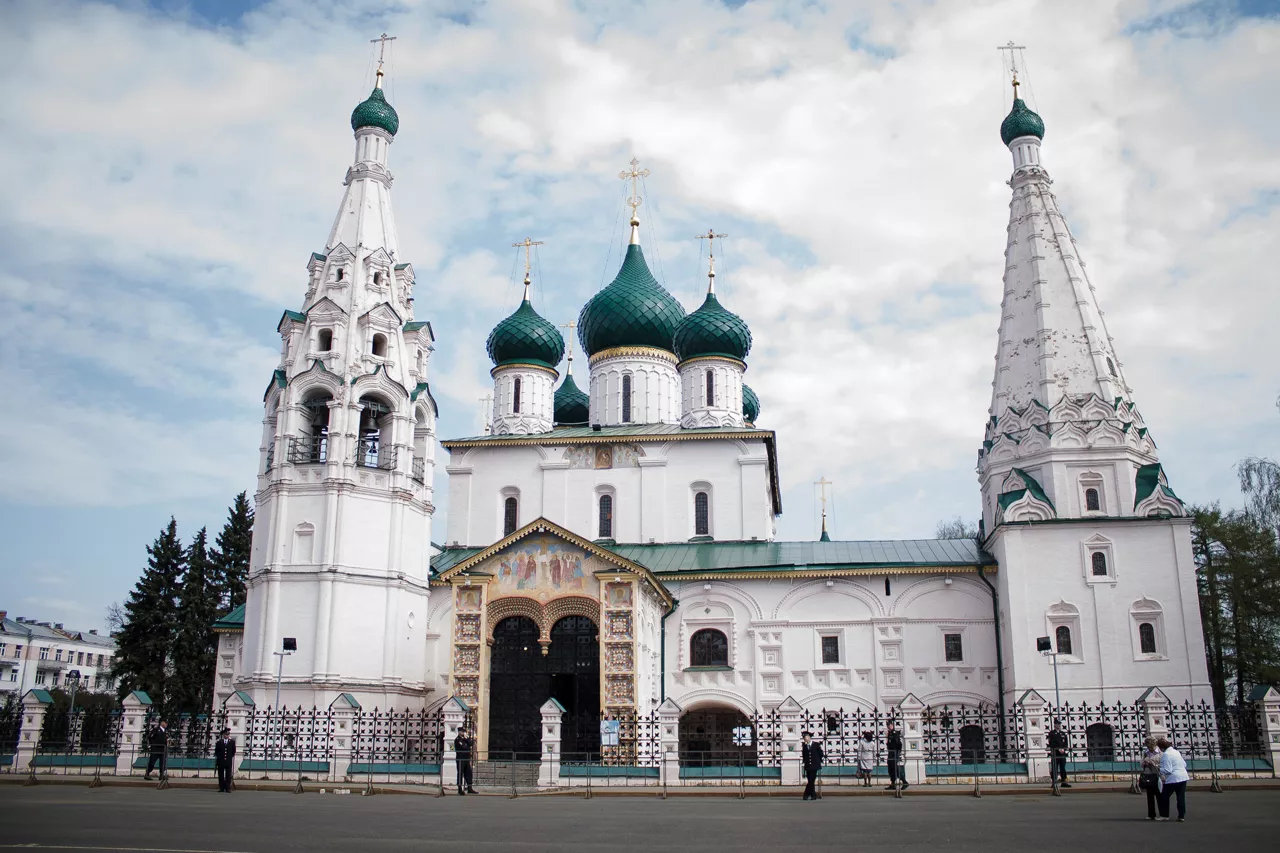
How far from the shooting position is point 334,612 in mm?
22594

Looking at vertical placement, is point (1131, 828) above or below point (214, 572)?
below

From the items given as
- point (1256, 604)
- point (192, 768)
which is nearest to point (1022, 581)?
point (1256, 604)

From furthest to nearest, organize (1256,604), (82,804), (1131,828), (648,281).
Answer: (648,281)
(1256,604)
(82,804)
(1131,828)

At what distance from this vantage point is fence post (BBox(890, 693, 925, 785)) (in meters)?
17.2

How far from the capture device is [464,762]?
16.4 m

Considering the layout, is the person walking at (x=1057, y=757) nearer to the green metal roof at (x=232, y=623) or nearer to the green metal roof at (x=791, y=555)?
the green metal roof at (x=791, y=555)

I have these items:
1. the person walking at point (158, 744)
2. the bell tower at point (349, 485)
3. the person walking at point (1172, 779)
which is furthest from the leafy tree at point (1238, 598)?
the person walking at point (158, 744)

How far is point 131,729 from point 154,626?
14.8 metres

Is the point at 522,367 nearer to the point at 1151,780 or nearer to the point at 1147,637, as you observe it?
the point at 1147,637

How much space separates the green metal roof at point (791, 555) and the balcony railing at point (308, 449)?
4.40 meters

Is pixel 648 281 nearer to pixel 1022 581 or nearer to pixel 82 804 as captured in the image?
pixel 1022 581

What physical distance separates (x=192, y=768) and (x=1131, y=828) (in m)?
15.0

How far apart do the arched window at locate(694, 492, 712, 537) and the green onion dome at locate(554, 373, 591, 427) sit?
6.61 metres

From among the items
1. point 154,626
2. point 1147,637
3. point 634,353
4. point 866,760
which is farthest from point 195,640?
point 1147,637
